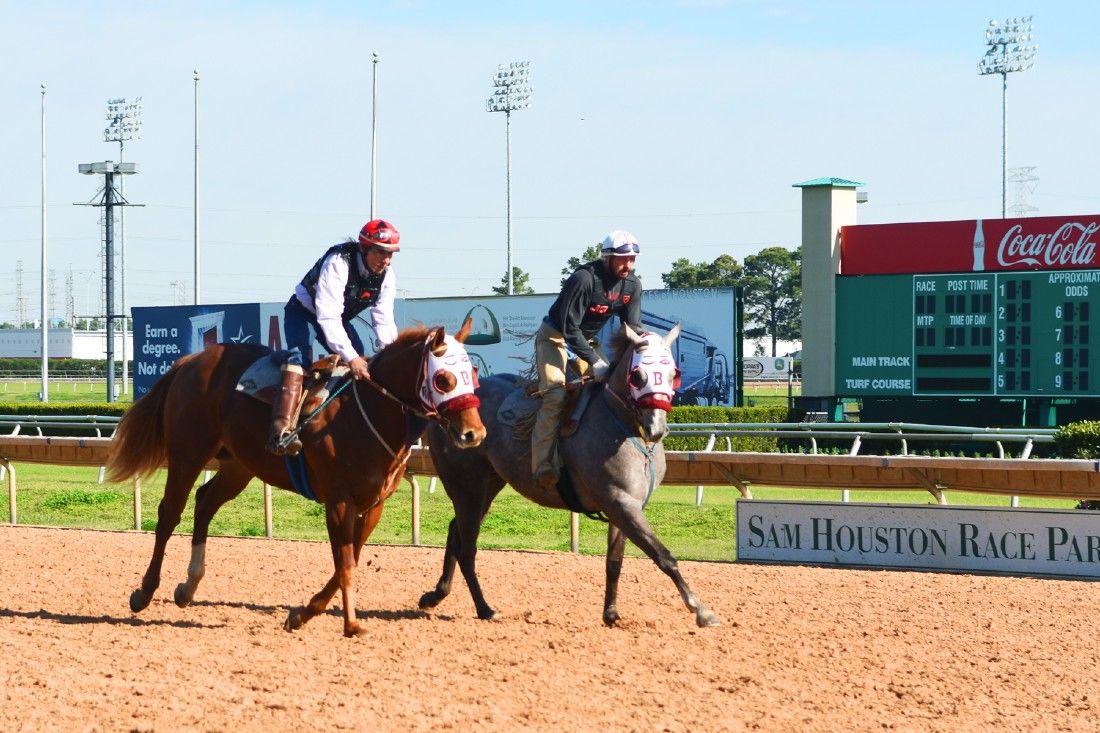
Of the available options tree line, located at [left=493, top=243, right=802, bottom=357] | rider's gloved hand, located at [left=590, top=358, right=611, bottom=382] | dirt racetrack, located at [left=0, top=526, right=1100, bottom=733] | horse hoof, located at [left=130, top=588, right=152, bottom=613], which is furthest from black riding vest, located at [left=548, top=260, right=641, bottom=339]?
tree line, located at [left=493, top=243, right=802, bottom=357]

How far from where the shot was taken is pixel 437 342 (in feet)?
23.1

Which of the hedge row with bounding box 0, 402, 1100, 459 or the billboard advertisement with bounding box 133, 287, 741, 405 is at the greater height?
the billboard advertisement with bounding box 133, 287, 741, 405

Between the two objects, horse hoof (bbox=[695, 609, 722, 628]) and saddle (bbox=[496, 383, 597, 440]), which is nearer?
horse hoof (bbox=[695, 609, 722, 628])

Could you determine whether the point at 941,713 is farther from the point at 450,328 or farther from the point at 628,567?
the point at 450,328

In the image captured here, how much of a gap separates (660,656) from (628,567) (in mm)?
3372

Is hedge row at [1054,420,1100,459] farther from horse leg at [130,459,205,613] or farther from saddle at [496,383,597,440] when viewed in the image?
horse leg at [130,459,205,613]

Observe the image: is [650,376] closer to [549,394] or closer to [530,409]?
[549,394]

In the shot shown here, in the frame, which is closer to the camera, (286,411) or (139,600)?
(286,411)

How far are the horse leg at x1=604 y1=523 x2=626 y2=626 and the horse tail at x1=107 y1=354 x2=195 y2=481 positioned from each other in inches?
106

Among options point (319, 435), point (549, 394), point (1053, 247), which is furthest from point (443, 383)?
point (1053, 247)

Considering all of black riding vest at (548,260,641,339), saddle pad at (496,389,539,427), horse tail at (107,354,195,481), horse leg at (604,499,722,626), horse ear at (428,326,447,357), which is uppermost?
black riding vest at (548,260,641,339)

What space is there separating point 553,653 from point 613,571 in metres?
1.10

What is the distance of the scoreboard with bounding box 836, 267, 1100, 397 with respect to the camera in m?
18.5

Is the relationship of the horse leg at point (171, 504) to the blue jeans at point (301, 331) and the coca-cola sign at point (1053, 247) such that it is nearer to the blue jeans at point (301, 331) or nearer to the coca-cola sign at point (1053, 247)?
the blue jeans at point (301, 331)
